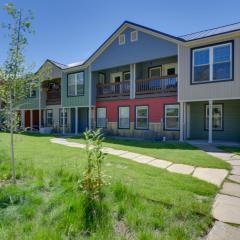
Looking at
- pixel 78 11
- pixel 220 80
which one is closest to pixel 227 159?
pixel 220 80

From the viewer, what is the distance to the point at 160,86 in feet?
54.1

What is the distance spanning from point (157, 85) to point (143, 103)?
66.8 inches

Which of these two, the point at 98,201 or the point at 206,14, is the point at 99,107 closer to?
the point at 206,14

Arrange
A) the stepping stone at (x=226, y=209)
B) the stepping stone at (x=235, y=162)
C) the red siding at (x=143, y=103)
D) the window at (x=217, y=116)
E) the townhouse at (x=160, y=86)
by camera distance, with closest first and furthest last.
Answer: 1. the stepping stone at (x=226, y=209)
2. the stepping stone at (x=235, y=162)
3. the townhouse at (x=160, y=86)
4. the window at (x=217, y=116)
5. the red siding at (x=143, y=103)

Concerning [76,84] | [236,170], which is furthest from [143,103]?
[236,170]

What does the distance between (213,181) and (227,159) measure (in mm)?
3374

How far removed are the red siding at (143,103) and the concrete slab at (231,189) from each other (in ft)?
34.0

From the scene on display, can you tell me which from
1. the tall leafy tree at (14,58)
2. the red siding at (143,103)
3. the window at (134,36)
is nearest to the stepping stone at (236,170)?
the tall leafy tree at (14,58)

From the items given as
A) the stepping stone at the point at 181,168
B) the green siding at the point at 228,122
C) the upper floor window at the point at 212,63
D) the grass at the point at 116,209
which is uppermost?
the upper floor window at the point at 212,63

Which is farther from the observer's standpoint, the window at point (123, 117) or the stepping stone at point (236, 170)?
the window at point (123, 117)

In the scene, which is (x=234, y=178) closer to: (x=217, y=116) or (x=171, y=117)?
(x=217, y=116)

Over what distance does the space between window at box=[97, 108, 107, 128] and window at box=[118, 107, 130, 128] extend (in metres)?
1.63

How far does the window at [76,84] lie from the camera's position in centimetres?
2088

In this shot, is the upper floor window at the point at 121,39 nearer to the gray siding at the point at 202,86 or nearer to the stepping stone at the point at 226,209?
the gray siding at the point at 202,86
